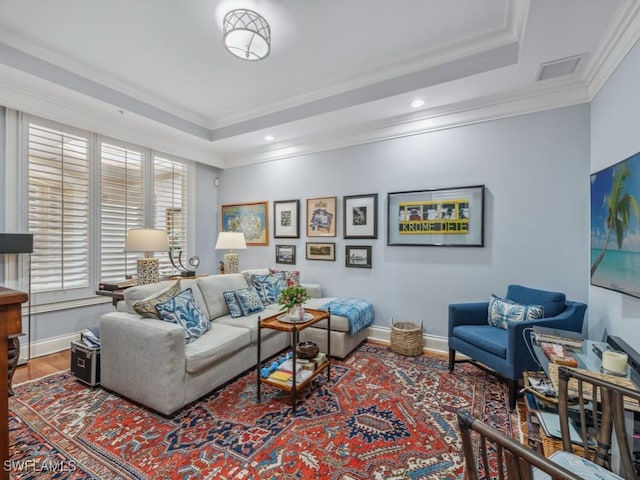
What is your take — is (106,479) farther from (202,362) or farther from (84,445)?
(202,362)

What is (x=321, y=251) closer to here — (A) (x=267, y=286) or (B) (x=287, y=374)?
(A) (x=267, y=286)

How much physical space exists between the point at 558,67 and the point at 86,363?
16.0ft

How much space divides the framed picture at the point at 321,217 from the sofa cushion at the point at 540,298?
2.20 metres

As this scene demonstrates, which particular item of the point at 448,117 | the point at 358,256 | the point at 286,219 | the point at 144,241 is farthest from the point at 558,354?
the point at 144,241

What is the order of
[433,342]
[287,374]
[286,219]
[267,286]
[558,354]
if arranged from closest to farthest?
[558,354]
[287,374]
[433,342]
[267,286]
[286,219]

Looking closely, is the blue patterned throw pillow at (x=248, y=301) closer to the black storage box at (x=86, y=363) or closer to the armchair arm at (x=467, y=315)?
the black storage box at (x=86, y=363)

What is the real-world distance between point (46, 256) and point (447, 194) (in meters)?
4.52

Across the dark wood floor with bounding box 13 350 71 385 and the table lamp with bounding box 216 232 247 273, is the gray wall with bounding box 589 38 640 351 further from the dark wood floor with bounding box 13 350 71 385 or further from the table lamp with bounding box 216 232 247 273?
the dark wood floor with bounding box 13 350 71 385

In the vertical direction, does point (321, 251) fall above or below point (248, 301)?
above

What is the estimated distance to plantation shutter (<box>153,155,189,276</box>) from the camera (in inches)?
174

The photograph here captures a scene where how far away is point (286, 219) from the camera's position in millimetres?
4594

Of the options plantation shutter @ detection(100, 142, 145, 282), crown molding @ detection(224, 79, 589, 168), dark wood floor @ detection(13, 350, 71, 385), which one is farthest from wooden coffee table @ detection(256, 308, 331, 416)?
plantation shutter @ detection(100, 142, 145, 282)

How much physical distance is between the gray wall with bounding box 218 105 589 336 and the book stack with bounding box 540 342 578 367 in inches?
49.1

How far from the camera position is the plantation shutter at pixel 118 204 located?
3783 mm
